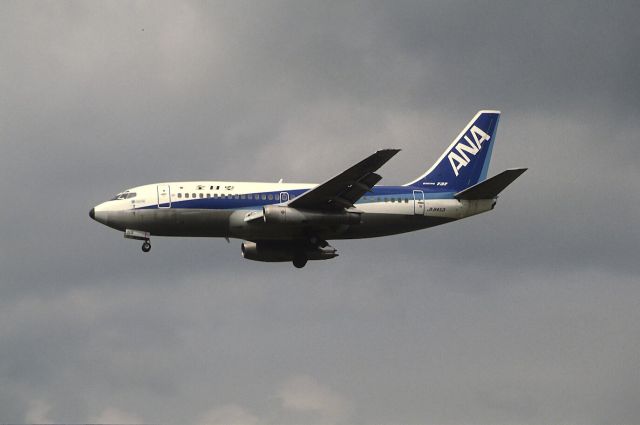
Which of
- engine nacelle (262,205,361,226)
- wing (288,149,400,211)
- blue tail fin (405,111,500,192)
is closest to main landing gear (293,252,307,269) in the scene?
engine nacelle (262,205,361,226)

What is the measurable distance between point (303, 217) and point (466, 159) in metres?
14.5

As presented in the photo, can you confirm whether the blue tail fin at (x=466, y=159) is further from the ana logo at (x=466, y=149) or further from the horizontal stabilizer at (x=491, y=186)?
the horizontal stabilizer at (x=491, y=186)

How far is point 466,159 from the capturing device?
298 ft

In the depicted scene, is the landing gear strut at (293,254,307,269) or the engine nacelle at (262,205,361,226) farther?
the landing gear strut at (293,254,307,269)

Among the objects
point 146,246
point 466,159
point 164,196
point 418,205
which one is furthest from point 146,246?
point 466,159

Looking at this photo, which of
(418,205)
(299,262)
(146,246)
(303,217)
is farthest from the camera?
(299,262)

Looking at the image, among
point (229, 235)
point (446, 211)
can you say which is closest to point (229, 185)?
point (229, 235)

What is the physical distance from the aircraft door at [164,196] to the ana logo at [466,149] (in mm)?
19554

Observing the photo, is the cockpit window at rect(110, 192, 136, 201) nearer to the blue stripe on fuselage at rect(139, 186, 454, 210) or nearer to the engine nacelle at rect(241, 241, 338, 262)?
the blue stripe on fuselage at rect(139, 186, 454, 210)

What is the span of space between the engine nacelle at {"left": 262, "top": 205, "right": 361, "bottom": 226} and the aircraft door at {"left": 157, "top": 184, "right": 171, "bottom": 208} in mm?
5966

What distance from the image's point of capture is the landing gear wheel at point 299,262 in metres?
88.3

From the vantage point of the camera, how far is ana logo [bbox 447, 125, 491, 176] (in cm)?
→ 9038

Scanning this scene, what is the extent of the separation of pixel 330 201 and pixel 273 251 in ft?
25.6

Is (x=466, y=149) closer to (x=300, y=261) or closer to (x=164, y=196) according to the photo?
(x=300, y=261)
